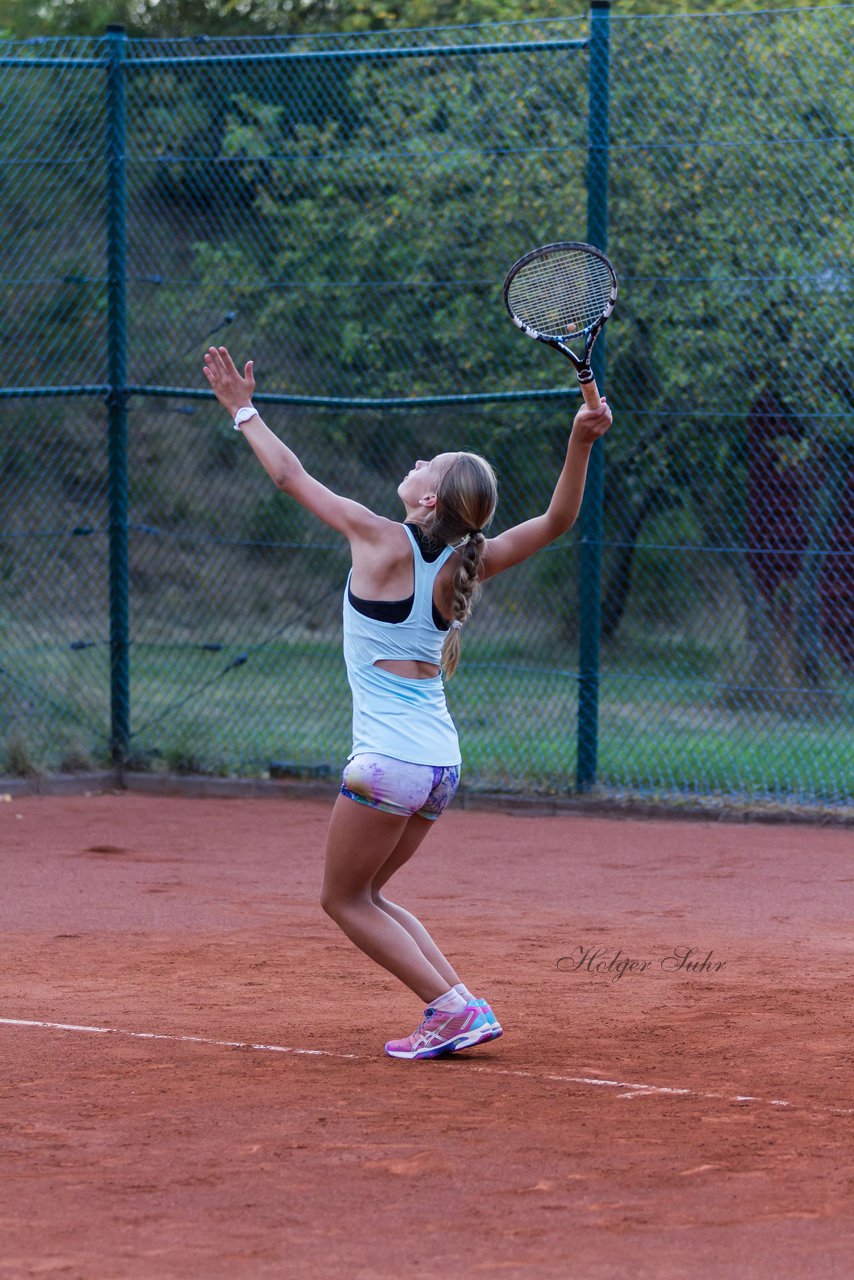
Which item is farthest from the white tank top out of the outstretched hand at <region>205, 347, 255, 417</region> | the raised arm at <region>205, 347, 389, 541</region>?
the outstretched hand at <region>205, 347, 255, 417</region>

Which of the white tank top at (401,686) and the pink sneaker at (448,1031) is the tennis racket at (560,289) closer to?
the white tank top at (401,686)

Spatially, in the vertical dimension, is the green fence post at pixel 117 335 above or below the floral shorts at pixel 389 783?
above

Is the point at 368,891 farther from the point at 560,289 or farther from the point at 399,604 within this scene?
the point at 560,289

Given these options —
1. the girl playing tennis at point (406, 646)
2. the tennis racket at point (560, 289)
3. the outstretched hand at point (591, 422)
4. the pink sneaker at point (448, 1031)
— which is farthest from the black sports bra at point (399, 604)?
the pink sneaker at point (448, 1031)

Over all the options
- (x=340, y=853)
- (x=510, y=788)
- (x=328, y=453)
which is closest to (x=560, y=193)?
(x=328, y=453)

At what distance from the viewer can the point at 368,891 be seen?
499cm

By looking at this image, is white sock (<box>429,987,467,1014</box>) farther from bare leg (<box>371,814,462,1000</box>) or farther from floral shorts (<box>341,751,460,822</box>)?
floral shorts (<box>341,751,460,822</box>)

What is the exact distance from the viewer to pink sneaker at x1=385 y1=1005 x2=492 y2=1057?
16.2 feet

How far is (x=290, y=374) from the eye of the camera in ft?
35.8

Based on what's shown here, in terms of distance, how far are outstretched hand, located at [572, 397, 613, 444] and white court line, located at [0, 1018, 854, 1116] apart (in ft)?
5.64

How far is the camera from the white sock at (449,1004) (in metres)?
4.93

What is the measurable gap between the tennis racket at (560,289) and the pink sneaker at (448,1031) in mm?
2026
